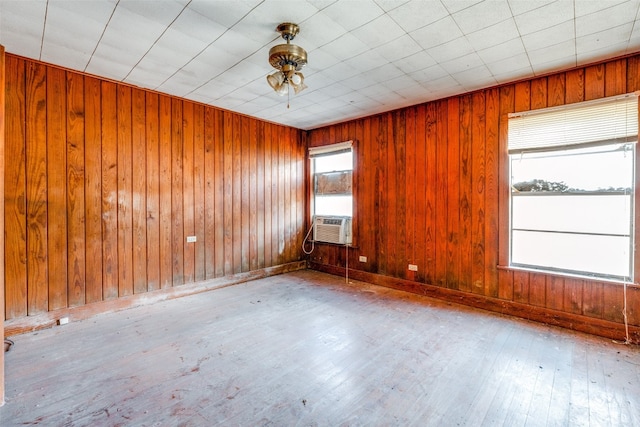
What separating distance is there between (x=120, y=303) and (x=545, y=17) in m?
4.70

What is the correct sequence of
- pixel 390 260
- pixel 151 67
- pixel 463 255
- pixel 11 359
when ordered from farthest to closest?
1. pixel 390 260
2. pixel 463 255
3. pixel 151 67
4. pixel 11 359

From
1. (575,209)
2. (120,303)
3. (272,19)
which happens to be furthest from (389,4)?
(120,303)

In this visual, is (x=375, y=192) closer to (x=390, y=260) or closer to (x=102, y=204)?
(x=390, y=260)

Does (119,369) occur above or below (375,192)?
below

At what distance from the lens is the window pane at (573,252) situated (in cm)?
276

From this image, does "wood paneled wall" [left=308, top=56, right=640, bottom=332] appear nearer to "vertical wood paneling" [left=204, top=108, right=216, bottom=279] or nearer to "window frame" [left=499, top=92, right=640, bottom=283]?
"window frame" [left=499, top=92, right=640, bottom=283]

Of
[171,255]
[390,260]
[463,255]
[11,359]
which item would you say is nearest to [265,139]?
[171,255]

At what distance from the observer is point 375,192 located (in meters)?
4.52

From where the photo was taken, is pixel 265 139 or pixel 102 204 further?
pixel 265 139

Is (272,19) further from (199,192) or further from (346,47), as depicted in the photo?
(199,192)

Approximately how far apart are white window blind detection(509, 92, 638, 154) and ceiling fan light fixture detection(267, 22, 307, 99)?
2.40 m

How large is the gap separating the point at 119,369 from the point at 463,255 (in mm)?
3594

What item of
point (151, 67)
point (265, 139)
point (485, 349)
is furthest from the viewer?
point (265, 139)

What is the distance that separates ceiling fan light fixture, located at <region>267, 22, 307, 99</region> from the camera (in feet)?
7.37
